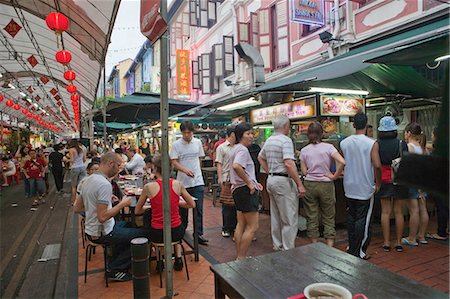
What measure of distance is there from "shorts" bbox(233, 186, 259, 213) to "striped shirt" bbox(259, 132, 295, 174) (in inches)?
17.6

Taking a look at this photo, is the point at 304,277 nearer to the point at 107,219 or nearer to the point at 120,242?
the point at 107,219

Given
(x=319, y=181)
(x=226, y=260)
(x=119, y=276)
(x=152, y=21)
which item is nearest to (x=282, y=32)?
(x=319, y=181)

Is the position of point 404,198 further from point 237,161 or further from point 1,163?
point 1,163

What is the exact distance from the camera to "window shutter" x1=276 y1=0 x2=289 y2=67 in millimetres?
12070

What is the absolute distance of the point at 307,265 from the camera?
219 cm

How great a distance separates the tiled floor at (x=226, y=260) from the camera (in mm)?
3598

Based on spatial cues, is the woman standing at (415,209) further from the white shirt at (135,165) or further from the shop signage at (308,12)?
the white shirt at (135,165)

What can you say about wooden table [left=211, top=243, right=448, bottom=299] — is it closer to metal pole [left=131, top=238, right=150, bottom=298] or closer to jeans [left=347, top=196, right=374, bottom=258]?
metal pole [left=131, top=238, right=150, bottom=298]

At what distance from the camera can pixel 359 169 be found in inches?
161

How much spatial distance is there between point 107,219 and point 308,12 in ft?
28.9

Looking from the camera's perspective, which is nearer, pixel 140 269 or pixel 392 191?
pixel 140 269

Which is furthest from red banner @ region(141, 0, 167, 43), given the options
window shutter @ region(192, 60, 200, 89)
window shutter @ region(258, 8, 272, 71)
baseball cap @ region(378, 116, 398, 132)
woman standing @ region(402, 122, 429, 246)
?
window shutter @ region(192, 60, 200, 89)

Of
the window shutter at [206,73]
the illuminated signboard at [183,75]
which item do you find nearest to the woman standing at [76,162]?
the window shutter at [206,73]

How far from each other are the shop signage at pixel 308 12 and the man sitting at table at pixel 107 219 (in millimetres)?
7687
